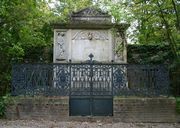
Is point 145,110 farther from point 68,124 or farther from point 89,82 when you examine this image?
point 68,124

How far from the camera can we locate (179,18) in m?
11.3

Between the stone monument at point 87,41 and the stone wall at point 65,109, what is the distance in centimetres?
350

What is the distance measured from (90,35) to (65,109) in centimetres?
430

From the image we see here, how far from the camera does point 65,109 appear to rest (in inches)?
444

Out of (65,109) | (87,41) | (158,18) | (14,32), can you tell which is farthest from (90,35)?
(65,109)

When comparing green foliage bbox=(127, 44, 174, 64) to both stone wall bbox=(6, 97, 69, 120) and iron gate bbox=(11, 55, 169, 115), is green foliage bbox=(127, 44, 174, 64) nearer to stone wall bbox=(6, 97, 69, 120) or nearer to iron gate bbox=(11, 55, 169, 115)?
iron gate bbox=(11, 55, 169, 115)

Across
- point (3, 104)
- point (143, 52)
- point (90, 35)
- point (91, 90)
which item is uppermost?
point (90, 35)

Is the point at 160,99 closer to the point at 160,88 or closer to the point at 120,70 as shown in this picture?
the point at 160,88

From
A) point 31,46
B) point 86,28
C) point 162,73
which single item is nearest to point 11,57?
point 31,46

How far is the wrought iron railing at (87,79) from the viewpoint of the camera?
1178 cm

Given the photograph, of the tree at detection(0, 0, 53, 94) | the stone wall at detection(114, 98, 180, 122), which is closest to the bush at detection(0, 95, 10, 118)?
the tree at detection(0, 0, 53, 94)

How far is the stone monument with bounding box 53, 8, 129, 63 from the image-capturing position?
14.5 m

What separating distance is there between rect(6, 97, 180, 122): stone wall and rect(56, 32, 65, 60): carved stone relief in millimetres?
3557

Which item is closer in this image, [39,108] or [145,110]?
[39,108]
